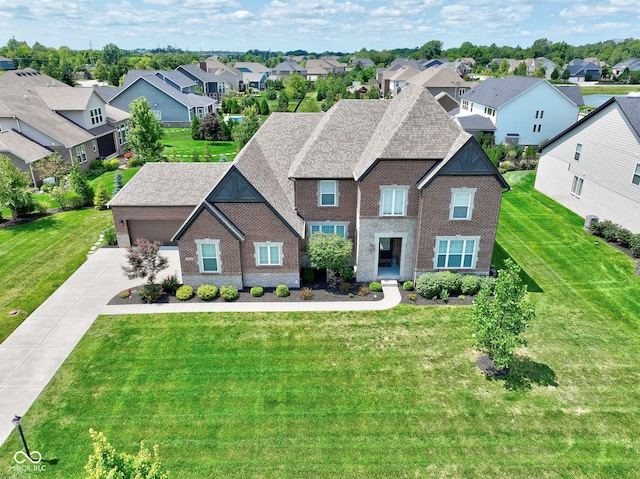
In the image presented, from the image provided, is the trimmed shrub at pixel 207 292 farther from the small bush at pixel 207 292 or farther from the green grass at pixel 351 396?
the green grass at pixel 351 396

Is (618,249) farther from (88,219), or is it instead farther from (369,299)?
(88,219)

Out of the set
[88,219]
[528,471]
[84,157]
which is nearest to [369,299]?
[528,471]

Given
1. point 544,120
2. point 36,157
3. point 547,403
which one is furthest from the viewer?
point 544,120

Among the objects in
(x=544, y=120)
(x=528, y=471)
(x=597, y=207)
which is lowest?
(x=528, y=471)

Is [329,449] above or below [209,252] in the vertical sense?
below

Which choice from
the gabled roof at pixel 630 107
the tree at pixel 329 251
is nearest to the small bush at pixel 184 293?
the tree at pixel 329 251

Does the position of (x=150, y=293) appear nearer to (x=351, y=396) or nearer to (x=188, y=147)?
(x=351, y=396)

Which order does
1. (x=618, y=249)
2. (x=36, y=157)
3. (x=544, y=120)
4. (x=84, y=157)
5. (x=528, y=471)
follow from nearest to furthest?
(x=528, y=471) → (x=618, y=249) → (x=36, y=157) → (x=84, y=157) → (x=544, y=120)
